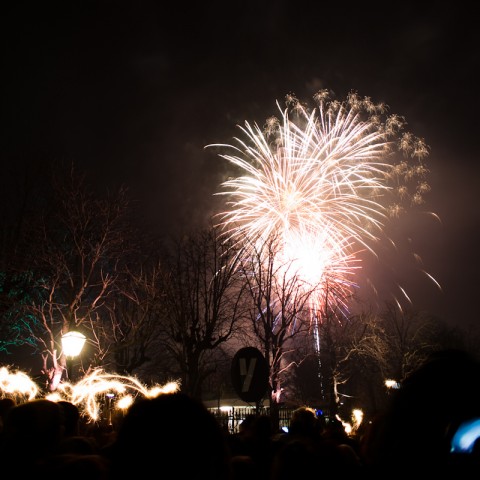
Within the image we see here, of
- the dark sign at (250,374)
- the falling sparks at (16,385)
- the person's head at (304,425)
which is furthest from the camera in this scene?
the falling sparks at (16,385)

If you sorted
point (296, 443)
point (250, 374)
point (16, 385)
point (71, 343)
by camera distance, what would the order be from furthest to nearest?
1. point (16, 385)
2. point (71, 343)
3. point (250, 374)
4. point (296, 443)

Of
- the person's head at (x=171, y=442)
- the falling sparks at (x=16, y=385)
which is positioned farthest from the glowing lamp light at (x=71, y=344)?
the person's head at (x=171, y=442)

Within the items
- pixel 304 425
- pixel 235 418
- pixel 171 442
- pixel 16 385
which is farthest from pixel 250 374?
pixel 235 418

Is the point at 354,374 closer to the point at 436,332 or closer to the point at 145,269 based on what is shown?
the point at 436,332

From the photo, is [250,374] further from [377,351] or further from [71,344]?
[377,351]

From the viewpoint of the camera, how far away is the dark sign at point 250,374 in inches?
252

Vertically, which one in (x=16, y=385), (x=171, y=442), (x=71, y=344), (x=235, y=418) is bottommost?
(x=235, y=418)

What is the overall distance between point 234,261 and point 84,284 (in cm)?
805

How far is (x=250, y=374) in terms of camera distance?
21.3ft

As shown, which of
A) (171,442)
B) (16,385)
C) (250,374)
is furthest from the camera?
(16,385)

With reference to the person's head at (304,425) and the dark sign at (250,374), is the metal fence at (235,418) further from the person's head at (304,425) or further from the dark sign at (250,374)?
the person's head at (304,425)

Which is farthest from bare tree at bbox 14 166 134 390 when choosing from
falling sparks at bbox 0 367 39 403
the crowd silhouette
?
the crowd silhouette

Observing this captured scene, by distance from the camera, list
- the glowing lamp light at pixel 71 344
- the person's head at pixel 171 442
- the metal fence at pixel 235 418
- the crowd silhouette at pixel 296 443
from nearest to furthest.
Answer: the crowd silhouette at pixel 296 443 → the person's head at pixel 171 442 → the glowing lamp light at pixel 71 344 → the metal fence at pixel 235 418

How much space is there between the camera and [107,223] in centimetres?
1877
